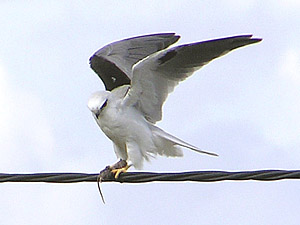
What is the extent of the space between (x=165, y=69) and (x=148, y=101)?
283 mm

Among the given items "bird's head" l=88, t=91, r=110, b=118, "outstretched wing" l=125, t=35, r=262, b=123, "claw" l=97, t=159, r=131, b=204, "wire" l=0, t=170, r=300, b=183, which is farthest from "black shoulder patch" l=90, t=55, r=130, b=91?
"wire" l=0, t=170, r=300, b=183

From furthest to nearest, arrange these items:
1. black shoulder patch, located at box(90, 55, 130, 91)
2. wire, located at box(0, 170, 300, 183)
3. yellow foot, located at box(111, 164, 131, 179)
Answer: black shoulder patch, located at box(90, 55, 130, 91)
yellow foot, located at box(111, 164, 131, 179)
wire, located at box(0, 170, 300, 183)

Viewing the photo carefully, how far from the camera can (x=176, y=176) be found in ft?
13.9

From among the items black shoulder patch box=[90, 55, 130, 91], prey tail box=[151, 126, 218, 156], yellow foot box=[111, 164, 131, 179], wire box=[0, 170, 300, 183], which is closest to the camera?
wire box=[0, 170, 300, 183]

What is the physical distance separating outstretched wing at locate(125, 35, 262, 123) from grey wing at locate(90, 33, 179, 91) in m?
0.92

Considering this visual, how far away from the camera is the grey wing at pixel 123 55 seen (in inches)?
301

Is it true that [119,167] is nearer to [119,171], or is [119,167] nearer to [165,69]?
[119,171]

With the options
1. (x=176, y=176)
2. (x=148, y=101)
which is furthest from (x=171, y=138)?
(x=176, y=176)

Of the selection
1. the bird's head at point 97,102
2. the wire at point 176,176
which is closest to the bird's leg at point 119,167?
the bird's head at point 97,102

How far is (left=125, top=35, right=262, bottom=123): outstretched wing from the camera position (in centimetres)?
625

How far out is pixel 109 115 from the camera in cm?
639

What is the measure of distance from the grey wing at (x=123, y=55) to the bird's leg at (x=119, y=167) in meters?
1.37

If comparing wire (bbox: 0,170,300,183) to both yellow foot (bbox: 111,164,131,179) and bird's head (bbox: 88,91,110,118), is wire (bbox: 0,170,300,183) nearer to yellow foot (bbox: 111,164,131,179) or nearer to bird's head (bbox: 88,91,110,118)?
yellow foot (bbox: 111,164,131,179)

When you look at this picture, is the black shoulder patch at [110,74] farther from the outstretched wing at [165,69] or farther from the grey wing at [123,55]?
the outstretched wing at [165,69]
